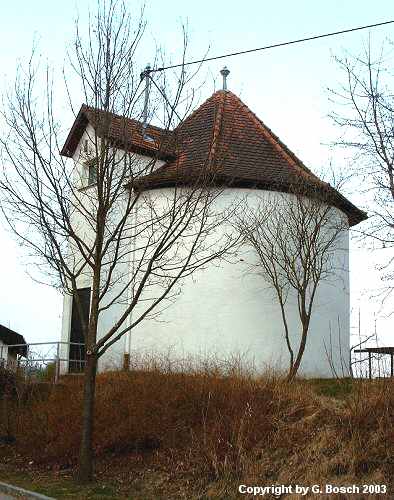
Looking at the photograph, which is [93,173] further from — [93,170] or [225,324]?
[225,324]

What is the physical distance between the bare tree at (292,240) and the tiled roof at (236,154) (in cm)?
33

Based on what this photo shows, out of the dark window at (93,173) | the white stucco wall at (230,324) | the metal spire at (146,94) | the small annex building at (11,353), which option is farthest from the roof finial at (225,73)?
the dark window at (93,173)

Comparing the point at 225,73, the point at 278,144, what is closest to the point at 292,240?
the point at 278,144

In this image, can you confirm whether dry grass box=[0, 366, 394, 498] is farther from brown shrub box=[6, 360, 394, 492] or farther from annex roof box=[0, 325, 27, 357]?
annex roof box=[0, 325, 27, 357]

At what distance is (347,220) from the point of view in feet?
66.0

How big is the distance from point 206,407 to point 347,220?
10.5m

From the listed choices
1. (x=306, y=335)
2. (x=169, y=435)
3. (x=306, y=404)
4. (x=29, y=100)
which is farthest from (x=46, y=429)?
(x=306, y=335)

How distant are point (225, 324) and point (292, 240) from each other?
2.77 meters

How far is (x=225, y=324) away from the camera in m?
17.5

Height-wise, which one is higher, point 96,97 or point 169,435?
point 96,97

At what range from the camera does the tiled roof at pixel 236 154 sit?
42.3 feet

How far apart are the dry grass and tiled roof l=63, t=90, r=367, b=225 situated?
3.77 meters

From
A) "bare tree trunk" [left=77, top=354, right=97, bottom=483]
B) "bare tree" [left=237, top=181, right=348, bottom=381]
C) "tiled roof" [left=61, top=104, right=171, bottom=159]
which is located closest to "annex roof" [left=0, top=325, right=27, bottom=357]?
"bare tree" [left=237, top=181, right=348, bottom=381]

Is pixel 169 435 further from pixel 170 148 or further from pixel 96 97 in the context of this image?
pixel 96 97
